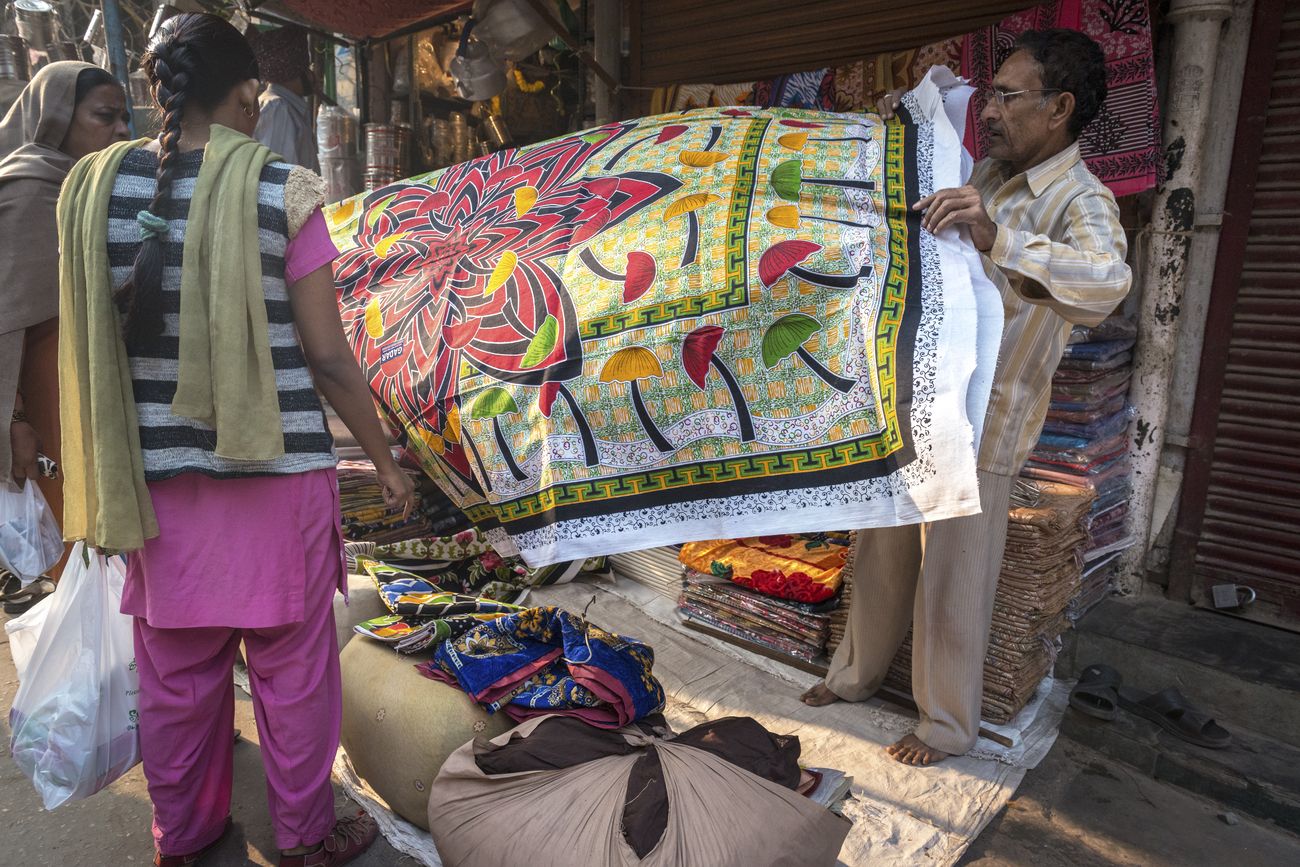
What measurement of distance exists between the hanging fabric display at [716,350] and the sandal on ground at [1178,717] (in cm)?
160

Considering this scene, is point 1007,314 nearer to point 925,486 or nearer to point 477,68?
point 925,486

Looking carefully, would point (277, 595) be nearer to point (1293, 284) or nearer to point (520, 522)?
point (520, 522)

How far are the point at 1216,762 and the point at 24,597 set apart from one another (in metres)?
4.75

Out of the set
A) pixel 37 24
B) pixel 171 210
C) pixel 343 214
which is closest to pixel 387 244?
pixel 343 214

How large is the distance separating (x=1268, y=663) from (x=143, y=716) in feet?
11.6

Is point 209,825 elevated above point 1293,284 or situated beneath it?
situated beneath

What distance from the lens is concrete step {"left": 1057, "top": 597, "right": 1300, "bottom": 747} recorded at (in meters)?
2.67

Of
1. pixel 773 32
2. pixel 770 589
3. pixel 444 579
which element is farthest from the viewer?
pixel 773 32

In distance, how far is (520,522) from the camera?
6.38 feet

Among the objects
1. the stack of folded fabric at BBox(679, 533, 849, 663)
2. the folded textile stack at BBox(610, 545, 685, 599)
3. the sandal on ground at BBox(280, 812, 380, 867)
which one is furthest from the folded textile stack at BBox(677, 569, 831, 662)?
the sandal on ground at BBox(280, 812, 380, 867)

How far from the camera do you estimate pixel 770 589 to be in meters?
3.02

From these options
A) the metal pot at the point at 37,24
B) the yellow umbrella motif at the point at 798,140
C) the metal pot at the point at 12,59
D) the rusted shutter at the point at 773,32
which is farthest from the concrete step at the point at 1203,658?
the metal pot at the point at 37,24

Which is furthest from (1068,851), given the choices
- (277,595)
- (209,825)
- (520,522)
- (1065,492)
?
(209,825)

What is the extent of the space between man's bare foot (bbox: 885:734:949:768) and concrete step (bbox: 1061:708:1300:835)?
1.72 feet
